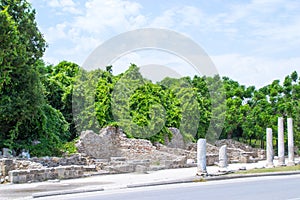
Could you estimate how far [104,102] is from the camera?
1532 inches

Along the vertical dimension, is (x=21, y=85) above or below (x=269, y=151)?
above

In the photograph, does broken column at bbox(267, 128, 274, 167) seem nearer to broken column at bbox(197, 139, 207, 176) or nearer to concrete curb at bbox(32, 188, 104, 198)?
broken column at bbox(197, 139, 207, 176)

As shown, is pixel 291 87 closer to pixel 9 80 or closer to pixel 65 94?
pixel 65 94

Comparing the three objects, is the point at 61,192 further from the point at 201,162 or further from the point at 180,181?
the point at 201,162

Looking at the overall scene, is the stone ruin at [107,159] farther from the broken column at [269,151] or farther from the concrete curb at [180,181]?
the broken column at [269,151]

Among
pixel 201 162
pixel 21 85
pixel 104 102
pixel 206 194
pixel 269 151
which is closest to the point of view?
pixel 206 194

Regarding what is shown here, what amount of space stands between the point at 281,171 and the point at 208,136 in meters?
27.8

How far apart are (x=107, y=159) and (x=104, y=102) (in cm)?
787

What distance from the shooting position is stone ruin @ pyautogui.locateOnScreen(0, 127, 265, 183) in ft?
69.6

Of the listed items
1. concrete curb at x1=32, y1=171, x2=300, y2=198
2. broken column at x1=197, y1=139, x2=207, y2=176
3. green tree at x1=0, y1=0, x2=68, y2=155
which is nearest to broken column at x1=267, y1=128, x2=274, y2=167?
concrete curb at x1=32, y1=171, x2=300, y2=198

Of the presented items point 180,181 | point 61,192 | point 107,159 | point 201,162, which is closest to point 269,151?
point 201,162

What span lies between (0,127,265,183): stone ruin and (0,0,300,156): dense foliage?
1.68 m

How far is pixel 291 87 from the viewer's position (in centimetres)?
5222

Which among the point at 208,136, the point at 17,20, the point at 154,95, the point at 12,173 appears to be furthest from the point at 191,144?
the point at 12,173
